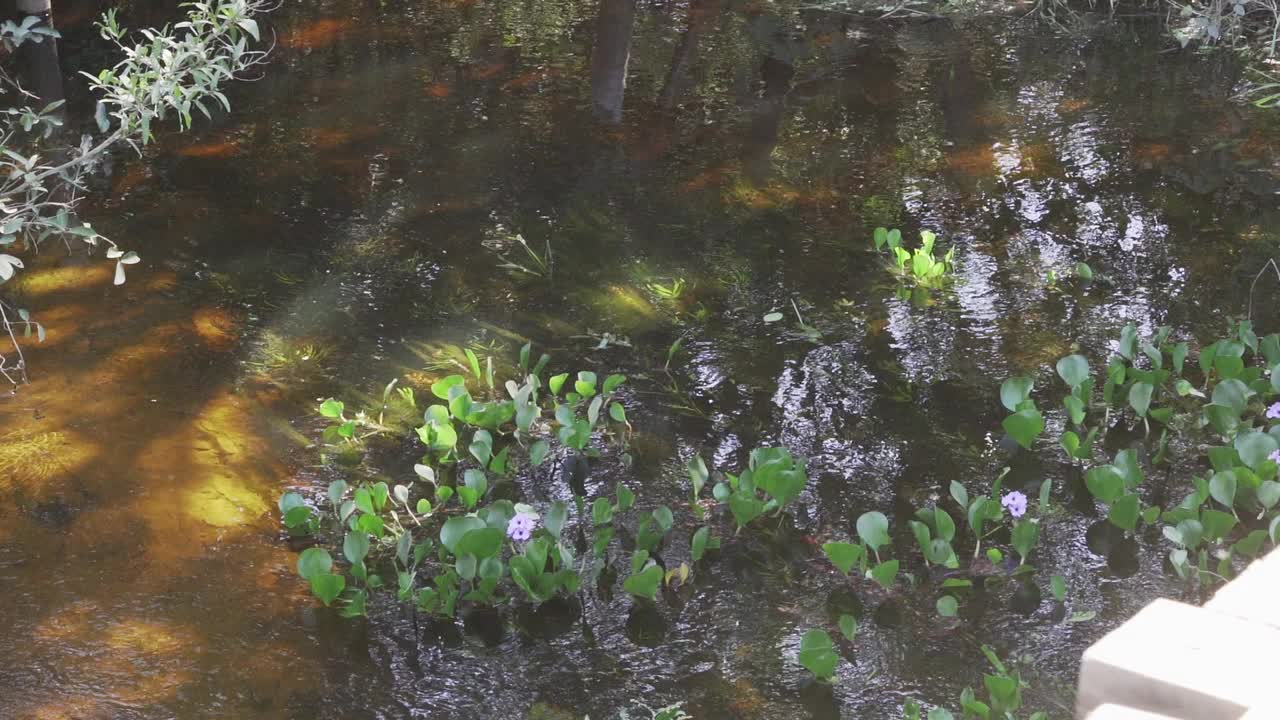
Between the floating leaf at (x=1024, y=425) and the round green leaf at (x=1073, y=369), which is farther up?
the round green leaf at (x=1073, y=369)

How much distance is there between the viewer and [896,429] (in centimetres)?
352

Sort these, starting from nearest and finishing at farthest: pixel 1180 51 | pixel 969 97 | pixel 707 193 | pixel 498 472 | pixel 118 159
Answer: pixel 498 472 < pixel 707 193 < pixel 118 159 < pixel 969 97 < pixel 1180 51

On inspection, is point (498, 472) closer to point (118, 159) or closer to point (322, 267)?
point (322, 267)

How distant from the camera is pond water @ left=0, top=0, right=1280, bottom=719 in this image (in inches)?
108

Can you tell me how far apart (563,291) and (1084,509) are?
196cm

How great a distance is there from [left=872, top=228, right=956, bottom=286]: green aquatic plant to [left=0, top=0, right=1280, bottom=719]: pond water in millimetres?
96

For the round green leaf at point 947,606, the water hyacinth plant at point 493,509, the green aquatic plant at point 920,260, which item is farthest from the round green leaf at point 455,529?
the green aquatic plant at point 920,260

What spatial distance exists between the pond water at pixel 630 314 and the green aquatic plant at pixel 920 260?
0.31 ft

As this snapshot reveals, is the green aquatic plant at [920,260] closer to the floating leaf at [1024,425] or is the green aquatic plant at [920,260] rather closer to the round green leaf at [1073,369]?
the round green leaf at [1073,369]

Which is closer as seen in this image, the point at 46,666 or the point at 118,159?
the point at 46,666

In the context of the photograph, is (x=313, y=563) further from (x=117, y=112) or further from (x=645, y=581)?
(x=117, y=112)

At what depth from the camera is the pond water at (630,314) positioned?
2754mm

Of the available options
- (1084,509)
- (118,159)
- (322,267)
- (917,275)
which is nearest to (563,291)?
(322,267)

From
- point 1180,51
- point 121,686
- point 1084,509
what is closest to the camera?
point 121,686
